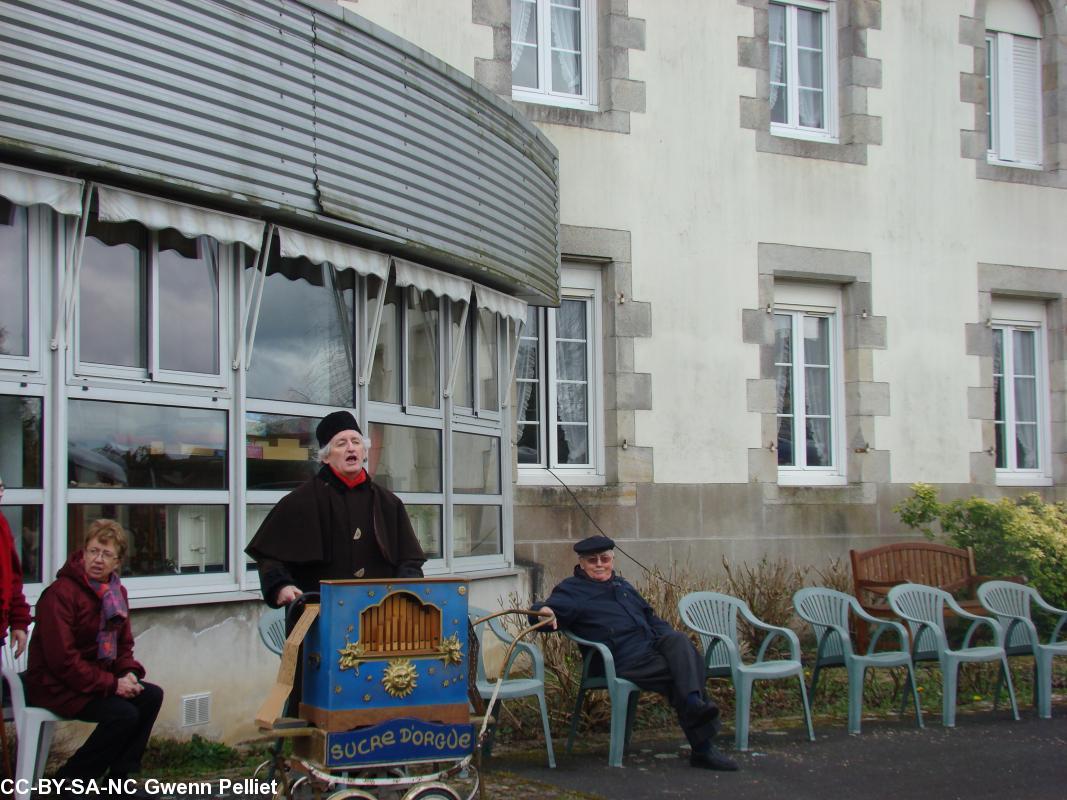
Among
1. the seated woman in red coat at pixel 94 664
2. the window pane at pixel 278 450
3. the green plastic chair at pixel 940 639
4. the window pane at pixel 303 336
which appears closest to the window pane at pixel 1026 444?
the green plastic chair at pixel 940 639

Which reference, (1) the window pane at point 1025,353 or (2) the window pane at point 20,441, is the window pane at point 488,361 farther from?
(1) the window pane at point 1025,353

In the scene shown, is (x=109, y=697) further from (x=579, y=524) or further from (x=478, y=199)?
Answer: (x=579, y=524)

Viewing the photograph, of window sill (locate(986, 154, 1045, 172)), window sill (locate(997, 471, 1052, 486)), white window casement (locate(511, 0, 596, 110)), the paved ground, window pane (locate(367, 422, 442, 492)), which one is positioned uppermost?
white window casement (locate(511, 0, 596, 110))

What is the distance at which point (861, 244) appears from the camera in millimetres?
12594

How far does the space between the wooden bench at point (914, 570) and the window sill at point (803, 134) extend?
3.81 meters

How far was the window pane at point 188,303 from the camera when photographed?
7047 mm

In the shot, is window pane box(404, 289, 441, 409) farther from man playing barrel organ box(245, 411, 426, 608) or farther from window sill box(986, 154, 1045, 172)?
window sill box(986, 154, 1045, 172)

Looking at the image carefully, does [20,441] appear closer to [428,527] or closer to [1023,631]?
[428,527]

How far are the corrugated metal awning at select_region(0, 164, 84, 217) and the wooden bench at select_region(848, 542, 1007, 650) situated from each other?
6.92 m

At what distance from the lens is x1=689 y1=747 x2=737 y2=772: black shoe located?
7125 millimetres

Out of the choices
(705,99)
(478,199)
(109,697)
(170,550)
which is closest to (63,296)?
(170,550)

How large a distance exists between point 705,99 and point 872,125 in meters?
1.83

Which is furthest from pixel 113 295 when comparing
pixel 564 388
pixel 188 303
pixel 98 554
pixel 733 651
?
Result: pixel 564 388

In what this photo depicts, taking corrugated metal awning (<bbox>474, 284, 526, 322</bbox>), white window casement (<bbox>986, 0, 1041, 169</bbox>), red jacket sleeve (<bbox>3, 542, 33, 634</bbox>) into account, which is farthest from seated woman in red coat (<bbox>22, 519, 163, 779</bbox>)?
white window casement (<bbox>986, 0, 1041, 169</bbox>)
